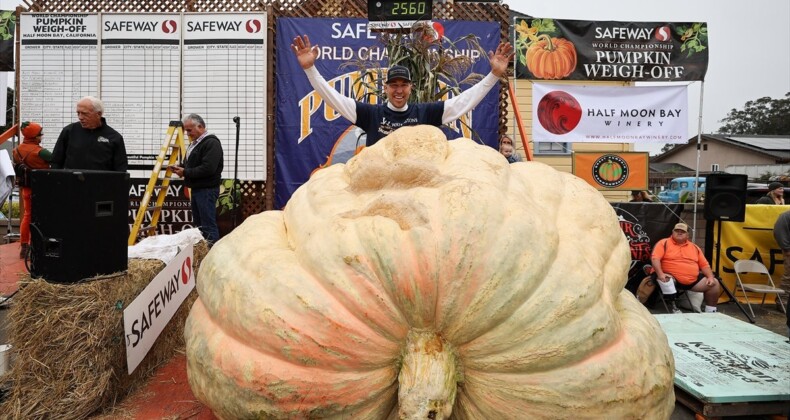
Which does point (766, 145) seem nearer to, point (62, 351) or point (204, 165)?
point (204, 165)

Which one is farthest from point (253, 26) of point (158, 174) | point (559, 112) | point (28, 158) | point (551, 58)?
point (559, 112)

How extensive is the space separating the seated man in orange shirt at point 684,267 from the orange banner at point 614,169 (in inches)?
56.5

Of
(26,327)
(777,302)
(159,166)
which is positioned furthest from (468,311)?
(777,302)

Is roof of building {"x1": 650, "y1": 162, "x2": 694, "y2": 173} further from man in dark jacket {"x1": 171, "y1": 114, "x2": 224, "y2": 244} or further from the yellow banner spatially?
man in dark jacket {"x1": 171, "y1": 114, "x2": 224, "y2": 244}

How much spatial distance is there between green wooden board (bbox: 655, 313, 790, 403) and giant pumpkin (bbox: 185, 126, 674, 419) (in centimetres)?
138

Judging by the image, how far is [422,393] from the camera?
1.09 m

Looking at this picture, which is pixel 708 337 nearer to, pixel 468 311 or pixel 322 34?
pixel 468 311

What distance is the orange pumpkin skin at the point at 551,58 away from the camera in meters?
6.45

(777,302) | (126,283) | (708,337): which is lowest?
(777,302)

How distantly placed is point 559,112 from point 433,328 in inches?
233

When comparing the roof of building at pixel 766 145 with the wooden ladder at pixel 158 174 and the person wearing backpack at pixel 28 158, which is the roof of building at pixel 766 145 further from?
the person wearing backpack at pixel 28 158

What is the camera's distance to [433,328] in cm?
119

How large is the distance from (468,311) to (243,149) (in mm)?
5636

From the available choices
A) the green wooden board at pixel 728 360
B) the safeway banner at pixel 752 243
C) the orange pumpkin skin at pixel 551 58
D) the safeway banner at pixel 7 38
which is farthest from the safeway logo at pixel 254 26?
the safeway banner at pixel 752 243
